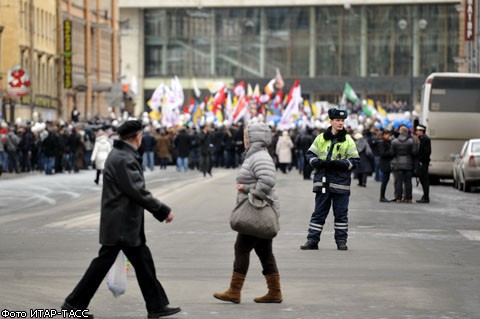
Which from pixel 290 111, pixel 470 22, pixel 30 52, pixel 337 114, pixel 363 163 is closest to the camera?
pixel 337 114

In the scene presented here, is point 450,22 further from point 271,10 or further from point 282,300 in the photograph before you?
point 282,300

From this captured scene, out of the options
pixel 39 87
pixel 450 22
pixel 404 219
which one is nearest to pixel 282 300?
pixel 404 219

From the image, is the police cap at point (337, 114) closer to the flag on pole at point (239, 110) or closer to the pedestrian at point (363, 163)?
the pedestrian at point (363, 163)

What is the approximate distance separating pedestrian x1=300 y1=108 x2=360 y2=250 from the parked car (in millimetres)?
20715

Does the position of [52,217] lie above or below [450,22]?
below

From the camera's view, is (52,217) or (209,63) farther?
(209,63)

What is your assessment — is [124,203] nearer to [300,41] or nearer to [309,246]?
[309,246]

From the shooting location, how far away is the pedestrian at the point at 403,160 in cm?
3272

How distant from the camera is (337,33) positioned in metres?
126

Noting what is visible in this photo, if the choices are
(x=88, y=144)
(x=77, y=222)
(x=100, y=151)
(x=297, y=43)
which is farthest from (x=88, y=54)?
(x=77, y=222)

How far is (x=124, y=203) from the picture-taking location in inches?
454

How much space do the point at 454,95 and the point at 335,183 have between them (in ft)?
88.9

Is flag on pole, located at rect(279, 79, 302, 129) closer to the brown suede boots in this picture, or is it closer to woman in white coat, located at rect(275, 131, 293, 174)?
woman in white coat, located at rect(275, 131, 293, 174)

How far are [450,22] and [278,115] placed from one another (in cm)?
4063
